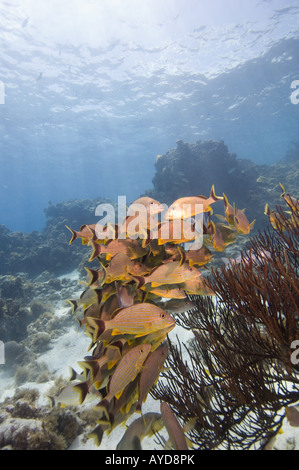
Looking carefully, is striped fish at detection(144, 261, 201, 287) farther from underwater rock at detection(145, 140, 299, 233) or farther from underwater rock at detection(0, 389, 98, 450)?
underwater rock at detection(145, 140, 299, 233)

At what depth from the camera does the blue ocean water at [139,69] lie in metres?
19.6

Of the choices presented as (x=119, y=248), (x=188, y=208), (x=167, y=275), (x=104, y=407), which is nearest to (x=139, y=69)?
(x=188, y=208)

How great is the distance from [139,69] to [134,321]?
30.3 metres

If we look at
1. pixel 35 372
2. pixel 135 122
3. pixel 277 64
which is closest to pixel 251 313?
pixel 35 372

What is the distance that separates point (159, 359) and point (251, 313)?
1.00 meters

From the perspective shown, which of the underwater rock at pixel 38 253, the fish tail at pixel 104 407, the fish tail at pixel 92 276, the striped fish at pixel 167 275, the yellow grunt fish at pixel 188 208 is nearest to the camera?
the fish tail at pixel 104 407

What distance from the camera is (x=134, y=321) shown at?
194cm

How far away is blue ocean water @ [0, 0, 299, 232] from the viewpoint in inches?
770

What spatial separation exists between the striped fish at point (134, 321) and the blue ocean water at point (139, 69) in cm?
2529

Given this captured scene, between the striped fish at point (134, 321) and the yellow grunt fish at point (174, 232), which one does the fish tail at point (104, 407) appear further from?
the yellow grunt fish at point (174, 232)

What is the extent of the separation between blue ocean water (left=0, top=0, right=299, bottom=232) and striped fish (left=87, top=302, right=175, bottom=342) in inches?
996

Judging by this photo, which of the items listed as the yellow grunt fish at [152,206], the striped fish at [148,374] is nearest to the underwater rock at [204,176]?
the yellow grunt fish at [152,206]

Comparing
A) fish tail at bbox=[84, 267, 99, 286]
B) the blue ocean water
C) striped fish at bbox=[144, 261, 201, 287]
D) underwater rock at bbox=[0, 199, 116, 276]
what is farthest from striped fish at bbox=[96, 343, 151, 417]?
the blue ocean water

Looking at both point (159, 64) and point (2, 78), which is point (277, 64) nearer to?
point (159, 64)
